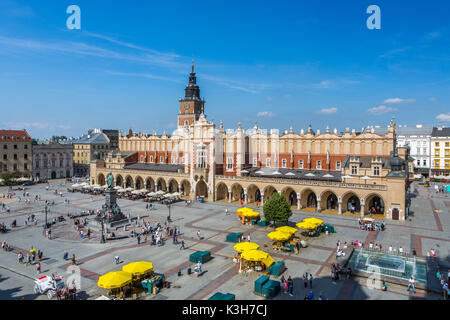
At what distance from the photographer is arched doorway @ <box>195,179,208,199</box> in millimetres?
68694

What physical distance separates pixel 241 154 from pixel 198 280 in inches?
1631

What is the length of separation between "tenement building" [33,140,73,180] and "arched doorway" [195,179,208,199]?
197ft

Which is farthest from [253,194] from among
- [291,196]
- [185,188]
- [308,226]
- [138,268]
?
[138,268]

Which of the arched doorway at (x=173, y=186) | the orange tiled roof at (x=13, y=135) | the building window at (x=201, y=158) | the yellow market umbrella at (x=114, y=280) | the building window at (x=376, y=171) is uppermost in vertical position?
the orange tiled roof at (x=13, y=135)

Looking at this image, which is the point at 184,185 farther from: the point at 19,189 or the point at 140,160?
the point at 19,189

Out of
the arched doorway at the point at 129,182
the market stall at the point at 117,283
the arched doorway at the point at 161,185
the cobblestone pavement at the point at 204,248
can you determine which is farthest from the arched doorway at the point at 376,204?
the arched doorway at the point at 129,182

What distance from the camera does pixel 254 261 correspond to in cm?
3011

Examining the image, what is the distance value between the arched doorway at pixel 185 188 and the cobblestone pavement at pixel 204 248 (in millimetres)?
12979

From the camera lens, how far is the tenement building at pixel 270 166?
52562mm

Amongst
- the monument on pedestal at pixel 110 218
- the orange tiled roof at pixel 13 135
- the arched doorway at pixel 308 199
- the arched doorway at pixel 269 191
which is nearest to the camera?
the monument on pedestal at pixel 110 218

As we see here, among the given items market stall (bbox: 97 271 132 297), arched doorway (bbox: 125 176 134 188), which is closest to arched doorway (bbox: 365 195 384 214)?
market stall (bbox: 97 271 132 297)

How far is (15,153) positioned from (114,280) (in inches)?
3502

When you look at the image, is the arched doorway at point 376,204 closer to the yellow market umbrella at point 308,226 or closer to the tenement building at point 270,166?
the tenement building at point 270,166
